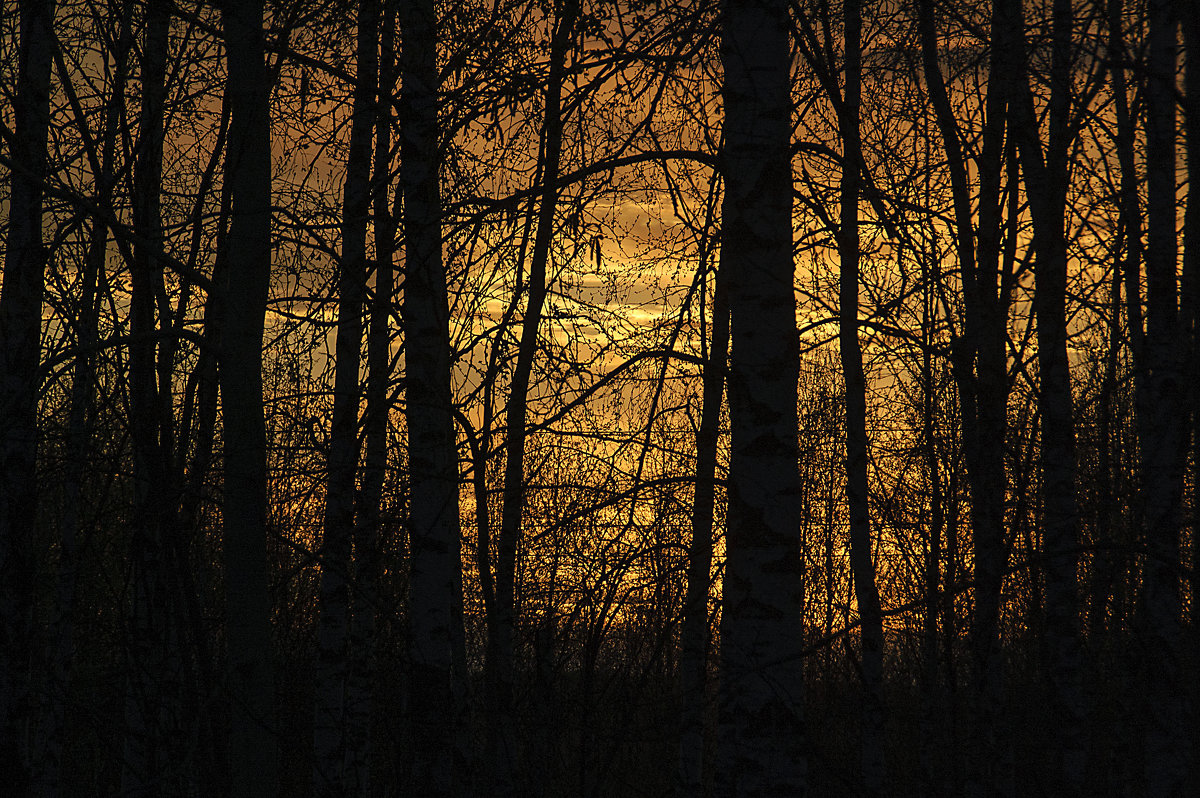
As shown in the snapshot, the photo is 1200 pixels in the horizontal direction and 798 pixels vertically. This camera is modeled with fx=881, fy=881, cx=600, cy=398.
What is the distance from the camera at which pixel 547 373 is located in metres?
6.66

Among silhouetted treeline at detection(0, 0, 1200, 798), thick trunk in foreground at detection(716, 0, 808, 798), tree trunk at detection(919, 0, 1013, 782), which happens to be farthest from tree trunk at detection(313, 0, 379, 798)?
tree trunk at detection(919, 0, 1013, 782)

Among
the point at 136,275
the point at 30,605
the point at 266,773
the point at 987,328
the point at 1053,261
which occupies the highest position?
the point at 1053,261

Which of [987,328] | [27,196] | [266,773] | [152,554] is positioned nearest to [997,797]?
[987,328]

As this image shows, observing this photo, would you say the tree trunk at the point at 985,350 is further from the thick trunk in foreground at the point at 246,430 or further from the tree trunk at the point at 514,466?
the thick trunk in foreground at the point at 246,430

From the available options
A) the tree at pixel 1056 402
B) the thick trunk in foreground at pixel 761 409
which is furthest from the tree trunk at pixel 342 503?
the tree at pixel 1056 402

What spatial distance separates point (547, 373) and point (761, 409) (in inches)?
127

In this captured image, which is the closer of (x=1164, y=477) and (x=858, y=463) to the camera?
(x=1164, y=477)

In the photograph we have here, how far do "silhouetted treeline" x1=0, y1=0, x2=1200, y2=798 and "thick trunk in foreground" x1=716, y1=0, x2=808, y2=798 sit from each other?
15 millimetres

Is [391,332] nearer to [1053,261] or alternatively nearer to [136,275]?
[136,275]

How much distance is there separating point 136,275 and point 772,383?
2.71 meters

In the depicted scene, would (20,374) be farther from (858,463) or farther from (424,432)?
(858,463)

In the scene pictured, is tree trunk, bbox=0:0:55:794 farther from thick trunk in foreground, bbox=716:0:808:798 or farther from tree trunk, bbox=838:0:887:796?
tree trunk, bbox=838:0:887:796

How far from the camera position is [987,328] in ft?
19.6

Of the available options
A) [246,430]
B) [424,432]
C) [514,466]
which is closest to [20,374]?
[424,432]
